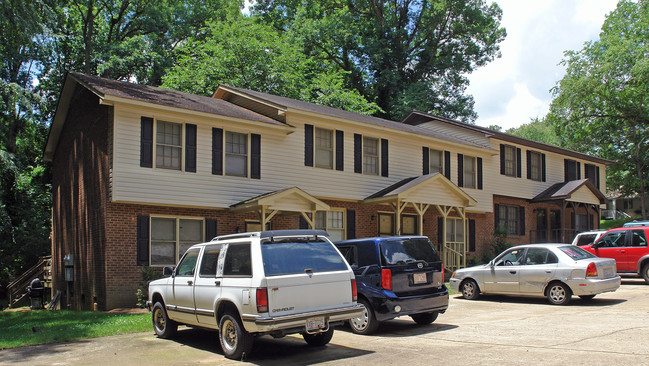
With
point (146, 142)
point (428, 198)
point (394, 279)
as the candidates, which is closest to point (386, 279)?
point (394, 279)

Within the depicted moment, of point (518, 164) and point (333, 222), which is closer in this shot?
point (333, 222)

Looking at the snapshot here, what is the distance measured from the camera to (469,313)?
43.1 ft

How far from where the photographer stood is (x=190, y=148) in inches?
712

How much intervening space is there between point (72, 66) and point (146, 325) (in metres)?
28.2

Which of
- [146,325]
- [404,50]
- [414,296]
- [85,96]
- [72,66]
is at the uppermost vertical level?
[404,50]

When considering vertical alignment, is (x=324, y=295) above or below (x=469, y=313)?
above

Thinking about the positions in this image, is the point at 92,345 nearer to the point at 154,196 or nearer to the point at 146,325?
the point at 146,325

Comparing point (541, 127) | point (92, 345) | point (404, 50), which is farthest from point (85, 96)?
point (541, 127)

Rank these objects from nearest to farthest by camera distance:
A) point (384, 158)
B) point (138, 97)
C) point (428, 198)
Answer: point (138, 97) → point (428, 198) → point (384, 158)

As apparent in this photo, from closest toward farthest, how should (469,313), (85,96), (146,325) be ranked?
(146,325) < (469,313) < (85,96)

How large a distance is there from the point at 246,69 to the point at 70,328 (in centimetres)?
2374

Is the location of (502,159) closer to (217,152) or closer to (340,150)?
(340,150)

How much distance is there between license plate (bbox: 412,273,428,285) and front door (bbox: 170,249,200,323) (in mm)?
3899

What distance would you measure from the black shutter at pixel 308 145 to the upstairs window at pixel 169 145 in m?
4.85
